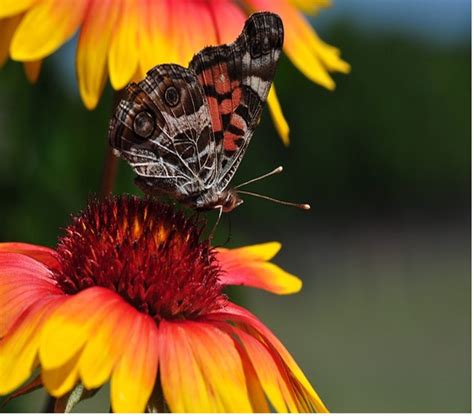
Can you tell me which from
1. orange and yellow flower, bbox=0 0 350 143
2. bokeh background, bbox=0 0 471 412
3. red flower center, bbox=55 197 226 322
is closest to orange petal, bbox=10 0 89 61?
orange and yellow flower, bbox=0 0 350 143

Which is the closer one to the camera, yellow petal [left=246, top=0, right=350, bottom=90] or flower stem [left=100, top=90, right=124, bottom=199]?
flower stem [left=100, top=90, right=124, bottom=199]

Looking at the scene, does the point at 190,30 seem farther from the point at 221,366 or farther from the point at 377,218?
the point at 377,218

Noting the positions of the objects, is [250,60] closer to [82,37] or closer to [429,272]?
[82,37]

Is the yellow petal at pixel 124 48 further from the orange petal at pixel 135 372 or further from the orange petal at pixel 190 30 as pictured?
the orange petal at pixel 135 372

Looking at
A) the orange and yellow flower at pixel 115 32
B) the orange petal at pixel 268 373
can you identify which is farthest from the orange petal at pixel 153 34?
the orange petal at pixel 268 373

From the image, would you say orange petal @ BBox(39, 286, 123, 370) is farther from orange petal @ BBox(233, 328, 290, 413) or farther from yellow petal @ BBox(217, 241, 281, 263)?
yellow petal @ BBox(217, 241, 281, 263)

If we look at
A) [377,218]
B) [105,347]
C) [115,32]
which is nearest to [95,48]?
[115,32]

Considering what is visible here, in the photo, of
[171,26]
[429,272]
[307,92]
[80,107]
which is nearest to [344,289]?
Result: [429,272]
